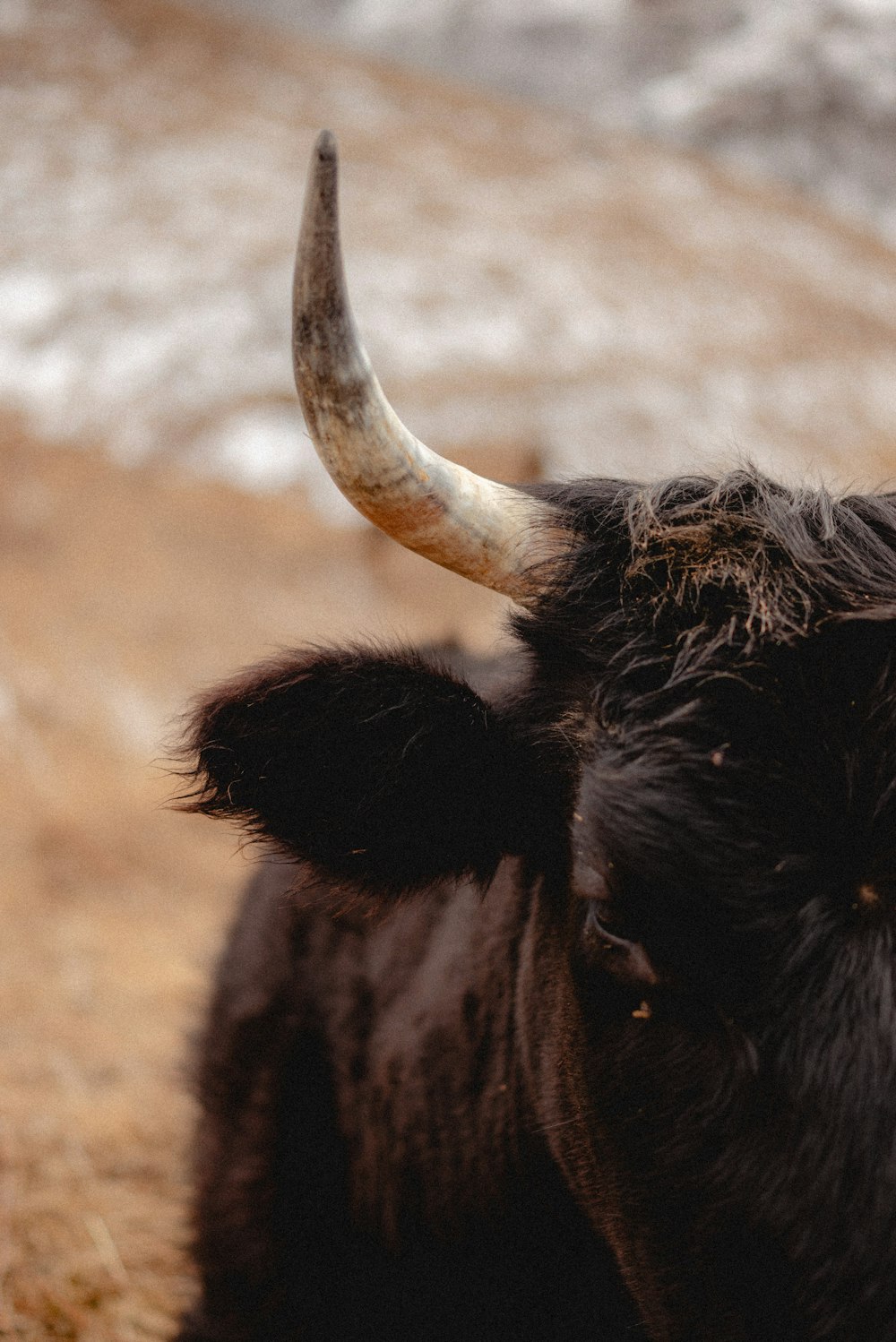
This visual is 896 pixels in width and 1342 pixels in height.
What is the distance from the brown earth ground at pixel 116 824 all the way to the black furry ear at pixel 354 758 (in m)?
0.23

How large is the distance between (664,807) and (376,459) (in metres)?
0.62

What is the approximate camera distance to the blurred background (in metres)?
6.19

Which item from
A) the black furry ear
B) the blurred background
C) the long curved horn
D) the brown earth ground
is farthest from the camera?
the blurred background

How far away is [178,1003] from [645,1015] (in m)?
4.31

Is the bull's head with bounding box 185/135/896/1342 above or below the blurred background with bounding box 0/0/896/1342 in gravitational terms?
below

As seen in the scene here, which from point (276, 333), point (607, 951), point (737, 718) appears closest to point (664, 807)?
point (737, 718)

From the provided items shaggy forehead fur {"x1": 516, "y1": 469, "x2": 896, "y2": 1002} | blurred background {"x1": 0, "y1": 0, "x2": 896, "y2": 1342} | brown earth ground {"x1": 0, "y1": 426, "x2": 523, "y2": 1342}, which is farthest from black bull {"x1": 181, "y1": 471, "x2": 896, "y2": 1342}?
blurred background {"x1": 0, "y1": 0, "x2": 896, "y2": 1342}

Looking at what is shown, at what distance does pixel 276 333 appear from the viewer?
33.9ft

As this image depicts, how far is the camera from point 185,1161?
3.36 meters

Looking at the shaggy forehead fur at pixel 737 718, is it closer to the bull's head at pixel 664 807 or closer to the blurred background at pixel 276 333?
the bull's head at pixel 664 807

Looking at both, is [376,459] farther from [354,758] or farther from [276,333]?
[276,333]

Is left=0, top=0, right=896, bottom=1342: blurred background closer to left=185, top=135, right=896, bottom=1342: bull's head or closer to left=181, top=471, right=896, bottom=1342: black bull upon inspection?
left=181, top=471, right=896, bottom=1342: black bull

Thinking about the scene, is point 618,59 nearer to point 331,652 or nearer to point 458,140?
point 458,140

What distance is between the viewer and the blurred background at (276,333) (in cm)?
619
